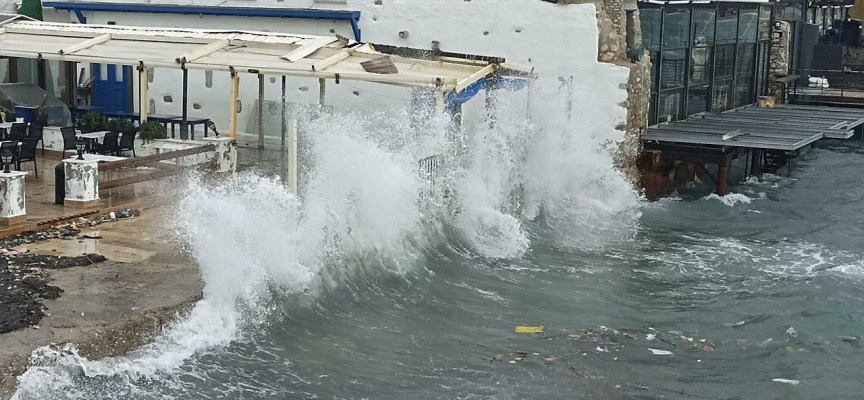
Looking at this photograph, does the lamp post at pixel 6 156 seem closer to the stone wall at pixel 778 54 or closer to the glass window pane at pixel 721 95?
the glass window pane at pixel 721 95

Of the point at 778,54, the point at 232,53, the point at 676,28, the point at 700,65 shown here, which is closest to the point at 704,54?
the point at 700,65

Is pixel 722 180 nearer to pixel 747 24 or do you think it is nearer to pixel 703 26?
pixel 703 26

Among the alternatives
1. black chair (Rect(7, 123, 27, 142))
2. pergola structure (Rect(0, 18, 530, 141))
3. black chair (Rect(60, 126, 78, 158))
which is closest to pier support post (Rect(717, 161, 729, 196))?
pergola structure (Rect(0, 18, 530, 141))

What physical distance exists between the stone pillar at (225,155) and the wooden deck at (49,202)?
1283 mm

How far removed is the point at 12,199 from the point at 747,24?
19.9 m

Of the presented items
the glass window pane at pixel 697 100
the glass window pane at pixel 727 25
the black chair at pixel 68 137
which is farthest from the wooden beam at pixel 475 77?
the glass window pane at pixel 727 25

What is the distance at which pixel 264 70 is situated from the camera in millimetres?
15805

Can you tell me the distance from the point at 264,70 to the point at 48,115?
5.22 metres

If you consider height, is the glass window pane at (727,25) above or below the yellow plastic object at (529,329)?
above

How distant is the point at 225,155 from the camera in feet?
55.5

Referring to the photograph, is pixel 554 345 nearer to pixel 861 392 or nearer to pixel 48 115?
pixel 861 392

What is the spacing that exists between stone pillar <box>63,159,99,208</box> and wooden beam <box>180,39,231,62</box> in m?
3.30

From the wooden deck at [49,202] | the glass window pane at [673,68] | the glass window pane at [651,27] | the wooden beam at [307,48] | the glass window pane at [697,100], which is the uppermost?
the glass window pane at [651,27]

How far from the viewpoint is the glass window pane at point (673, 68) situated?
901 inches
